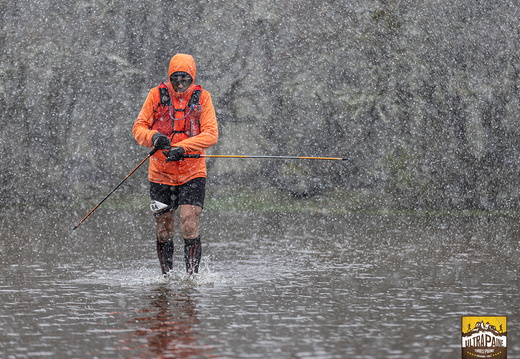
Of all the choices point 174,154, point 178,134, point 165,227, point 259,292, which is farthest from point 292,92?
point 259,292

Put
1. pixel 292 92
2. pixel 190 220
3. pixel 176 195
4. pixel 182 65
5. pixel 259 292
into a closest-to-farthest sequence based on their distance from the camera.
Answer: pixel 259 292 < pixel 182 65 < pixel 190 220 < pixel 176 195 < pixel 292 92

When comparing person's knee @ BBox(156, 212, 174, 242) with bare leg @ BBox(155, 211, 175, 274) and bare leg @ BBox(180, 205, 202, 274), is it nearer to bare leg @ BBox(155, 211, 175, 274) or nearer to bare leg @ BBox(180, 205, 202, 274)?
bare leg @ BBox(155, 211, 175, 274)

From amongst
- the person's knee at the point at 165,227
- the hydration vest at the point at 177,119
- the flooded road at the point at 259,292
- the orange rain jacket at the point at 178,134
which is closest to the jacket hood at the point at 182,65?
the orange rain jacket at the point at 178,134

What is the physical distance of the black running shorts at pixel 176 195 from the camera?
30.9 feet

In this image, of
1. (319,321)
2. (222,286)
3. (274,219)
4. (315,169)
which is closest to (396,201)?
(315,169)

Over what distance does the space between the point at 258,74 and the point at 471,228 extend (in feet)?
22.8

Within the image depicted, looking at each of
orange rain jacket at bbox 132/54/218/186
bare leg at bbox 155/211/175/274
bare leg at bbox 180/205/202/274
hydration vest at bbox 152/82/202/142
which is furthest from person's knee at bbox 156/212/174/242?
hydration vest at bbox 152/82/202/142

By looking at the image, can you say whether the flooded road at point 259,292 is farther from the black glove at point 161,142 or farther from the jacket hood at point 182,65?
the jacket hood at point 182,65

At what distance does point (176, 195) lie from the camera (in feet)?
31.3

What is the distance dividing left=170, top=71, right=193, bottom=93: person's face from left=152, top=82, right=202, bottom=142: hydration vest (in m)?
0.08

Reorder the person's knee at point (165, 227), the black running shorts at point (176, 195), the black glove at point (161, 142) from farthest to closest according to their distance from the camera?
the person's knee at point (165, 227) → the black running shorts at point (176, 195) → the black glove at point (161, 142)

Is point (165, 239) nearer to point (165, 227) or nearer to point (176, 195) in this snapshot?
point (165, 227)

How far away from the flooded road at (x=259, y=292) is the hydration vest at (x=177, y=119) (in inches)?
51.4

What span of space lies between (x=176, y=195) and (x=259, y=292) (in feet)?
4.11
